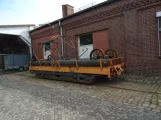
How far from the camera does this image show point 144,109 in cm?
392

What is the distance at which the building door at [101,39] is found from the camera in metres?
9.53

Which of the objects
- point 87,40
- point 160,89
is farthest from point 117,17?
point 160,89

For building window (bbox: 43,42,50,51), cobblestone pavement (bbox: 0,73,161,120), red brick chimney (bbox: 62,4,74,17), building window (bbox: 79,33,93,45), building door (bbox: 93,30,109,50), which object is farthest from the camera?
building window (bbox: 43,42,50,51)

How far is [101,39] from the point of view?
9773 mm

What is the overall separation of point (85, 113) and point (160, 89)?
3183 millimetres

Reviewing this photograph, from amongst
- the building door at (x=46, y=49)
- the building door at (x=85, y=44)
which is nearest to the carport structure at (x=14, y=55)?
the building door at (x=46, y=49)

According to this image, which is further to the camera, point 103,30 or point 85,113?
point 103,30

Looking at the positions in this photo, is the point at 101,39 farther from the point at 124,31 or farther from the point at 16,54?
the point at 16,54

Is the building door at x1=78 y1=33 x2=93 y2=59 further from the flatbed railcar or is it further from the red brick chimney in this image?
the red brick chimney

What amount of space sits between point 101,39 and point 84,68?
3466mm

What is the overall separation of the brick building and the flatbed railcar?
1.35 metres

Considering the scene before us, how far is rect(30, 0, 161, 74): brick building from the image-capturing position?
7.58 metres

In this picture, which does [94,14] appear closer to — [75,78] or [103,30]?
[103,30]

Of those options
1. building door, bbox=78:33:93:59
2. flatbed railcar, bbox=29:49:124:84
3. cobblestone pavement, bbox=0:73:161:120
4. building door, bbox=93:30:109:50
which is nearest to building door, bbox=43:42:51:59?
building door, bbox=78:33:93:59
